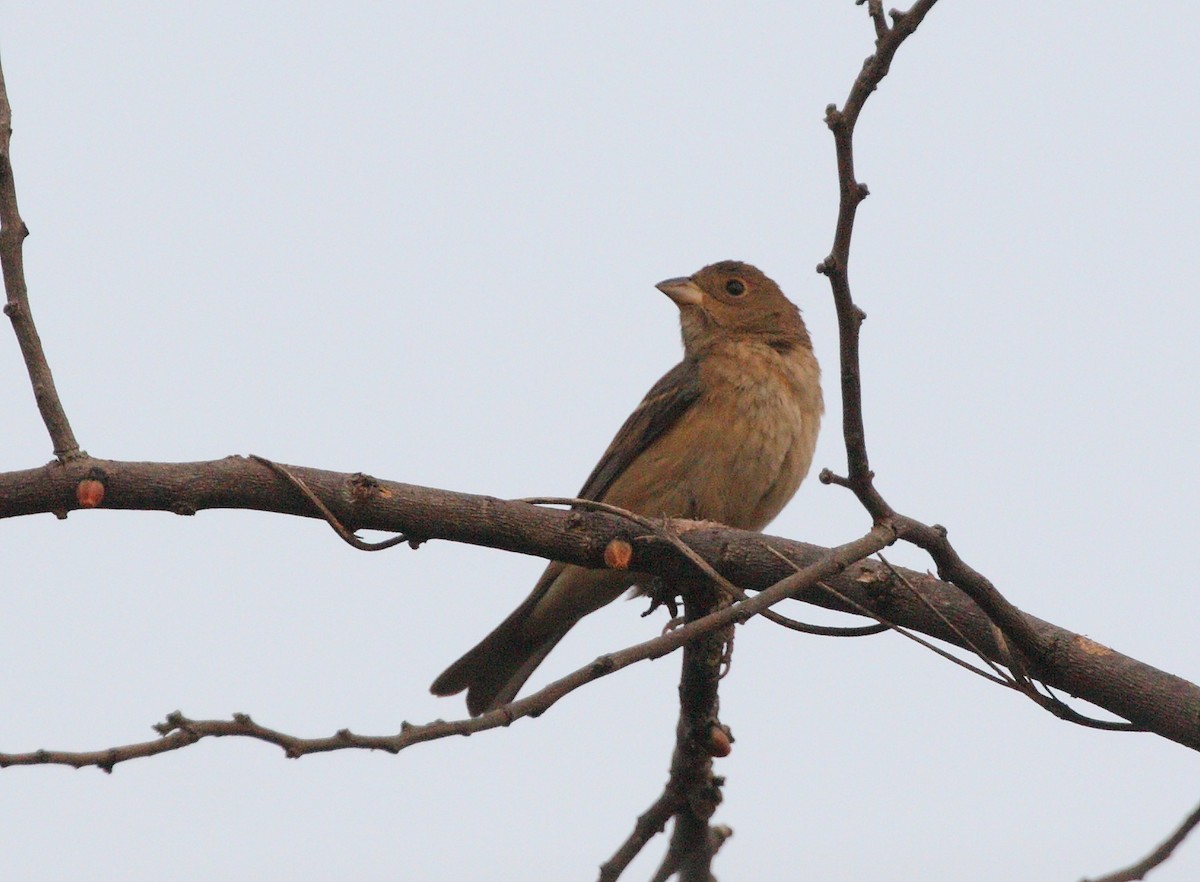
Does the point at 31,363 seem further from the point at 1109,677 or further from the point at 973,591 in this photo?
the point at 1109,677

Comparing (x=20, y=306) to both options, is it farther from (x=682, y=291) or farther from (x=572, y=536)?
(x=682, y=291)

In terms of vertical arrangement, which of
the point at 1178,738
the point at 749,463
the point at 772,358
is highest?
the point at 772,358

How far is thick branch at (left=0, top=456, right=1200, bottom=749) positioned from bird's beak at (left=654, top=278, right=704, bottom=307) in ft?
9.05

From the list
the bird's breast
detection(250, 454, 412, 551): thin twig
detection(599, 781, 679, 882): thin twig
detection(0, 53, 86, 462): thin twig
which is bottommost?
detection(599, 781, 679, 882): thin twig

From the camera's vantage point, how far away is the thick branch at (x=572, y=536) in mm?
3768

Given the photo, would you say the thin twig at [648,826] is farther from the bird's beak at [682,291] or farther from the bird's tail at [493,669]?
the bird's beak at [682,291]

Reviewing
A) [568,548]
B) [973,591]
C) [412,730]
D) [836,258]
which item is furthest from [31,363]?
[973,591]

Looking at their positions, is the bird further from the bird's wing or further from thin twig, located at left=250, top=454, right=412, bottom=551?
thin twig, located at left=250, top=454, right=412, bottom=551

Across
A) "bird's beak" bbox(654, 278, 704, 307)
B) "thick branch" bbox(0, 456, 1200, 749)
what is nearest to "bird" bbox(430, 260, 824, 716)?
"bird's beak" bbox(654, 278, 704, 307)

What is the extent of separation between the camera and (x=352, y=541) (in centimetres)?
387

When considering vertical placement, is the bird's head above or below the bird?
above

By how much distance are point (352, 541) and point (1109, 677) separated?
1997 millimetres

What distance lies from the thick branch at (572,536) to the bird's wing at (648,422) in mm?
1770

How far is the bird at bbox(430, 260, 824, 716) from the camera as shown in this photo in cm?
576
